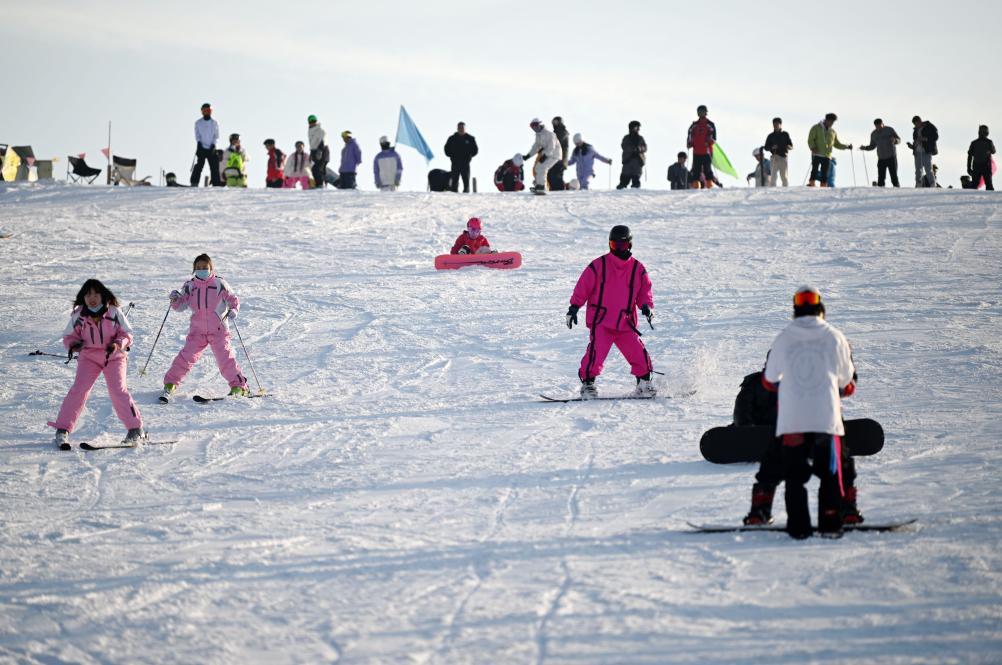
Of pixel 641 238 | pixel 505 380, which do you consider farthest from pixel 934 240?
pixel 505 380

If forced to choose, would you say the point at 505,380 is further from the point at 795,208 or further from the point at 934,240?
the point at 795,208

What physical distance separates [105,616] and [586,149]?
19.5 m

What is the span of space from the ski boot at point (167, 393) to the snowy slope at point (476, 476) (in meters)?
0.24

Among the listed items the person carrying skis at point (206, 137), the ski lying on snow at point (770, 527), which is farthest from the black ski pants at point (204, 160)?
the ski lying on snow at point (770, 527)

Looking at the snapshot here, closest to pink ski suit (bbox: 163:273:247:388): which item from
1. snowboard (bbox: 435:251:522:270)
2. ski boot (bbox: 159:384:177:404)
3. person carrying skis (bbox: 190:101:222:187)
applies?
ski boot (bbox: 159:384:177:404)

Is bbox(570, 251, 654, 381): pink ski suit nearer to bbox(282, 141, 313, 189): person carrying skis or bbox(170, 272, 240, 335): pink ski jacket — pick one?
bbox(170, 272, 240, 335): pink ski jacket

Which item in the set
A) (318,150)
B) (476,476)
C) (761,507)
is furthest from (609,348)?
(318,150)

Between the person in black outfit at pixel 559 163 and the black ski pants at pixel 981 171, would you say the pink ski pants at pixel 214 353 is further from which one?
the black ski pants at pixel 981 171

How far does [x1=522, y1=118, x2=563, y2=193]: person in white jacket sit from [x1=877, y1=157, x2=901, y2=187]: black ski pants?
631cm

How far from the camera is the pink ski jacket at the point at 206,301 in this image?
9461 millimetres

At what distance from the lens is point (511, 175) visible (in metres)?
23.3

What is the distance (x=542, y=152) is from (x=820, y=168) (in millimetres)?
5779

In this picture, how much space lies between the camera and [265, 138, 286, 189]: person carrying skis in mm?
23188

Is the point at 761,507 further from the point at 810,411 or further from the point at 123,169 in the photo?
the point at 123,169
